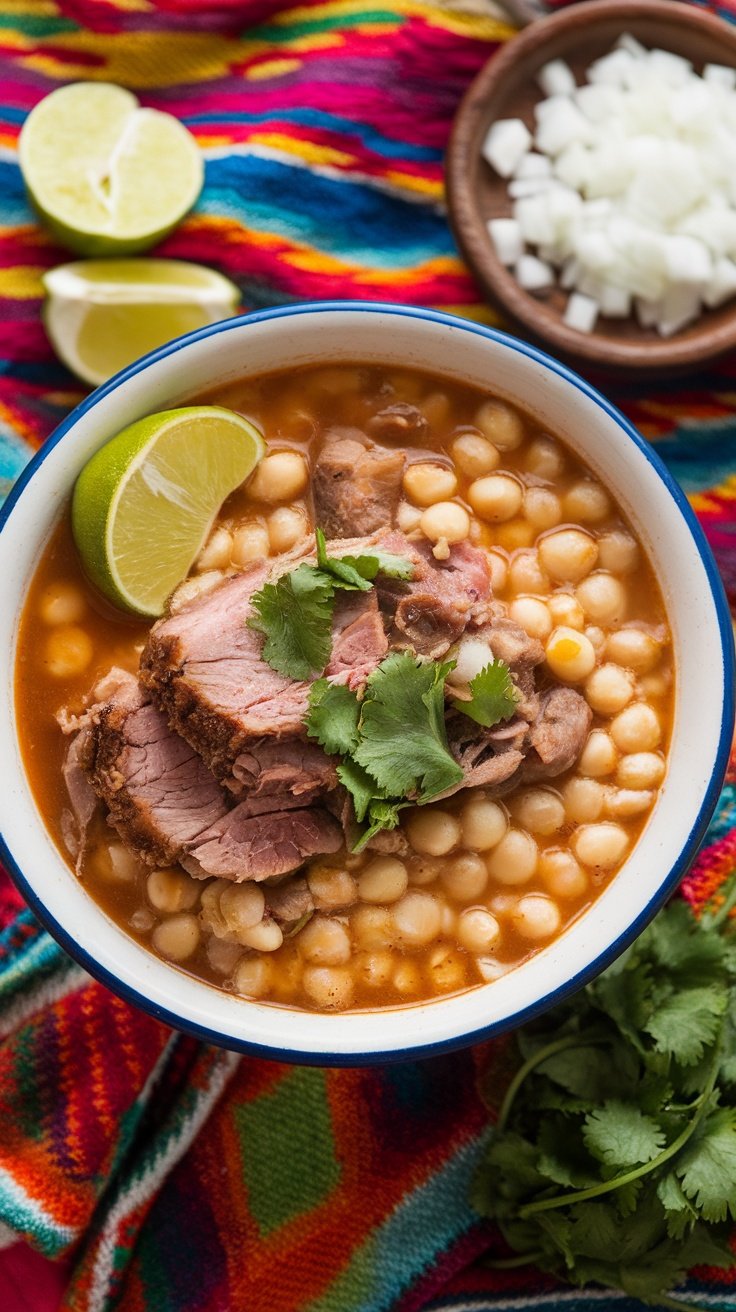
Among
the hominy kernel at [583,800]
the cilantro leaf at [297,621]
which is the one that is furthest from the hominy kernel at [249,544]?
the hominy kernel at [583,800]

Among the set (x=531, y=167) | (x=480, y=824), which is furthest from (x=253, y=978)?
(x=531, y=167)

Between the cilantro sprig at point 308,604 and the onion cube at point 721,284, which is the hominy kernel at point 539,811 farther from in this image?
the onion cube at point 721,284

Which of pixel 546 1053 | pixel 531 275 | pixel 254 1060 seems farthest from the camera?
pixel 531 275

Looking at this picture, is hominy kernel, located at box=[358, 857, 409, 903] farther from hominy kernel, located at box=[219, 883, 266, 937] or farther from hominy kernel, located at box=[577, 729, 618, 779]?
hominy kernel, located at box=[577, 729, 618, 779]

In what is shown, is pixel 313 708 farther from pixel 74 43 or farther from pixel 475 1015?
pixel 74 43

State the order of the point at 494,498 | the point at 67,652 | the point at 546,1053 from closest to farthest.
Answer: the point at 67,652, the point at 494,498, the point at 546,1053

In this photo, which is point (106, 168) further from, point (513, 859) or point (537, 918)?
point (537, 918)

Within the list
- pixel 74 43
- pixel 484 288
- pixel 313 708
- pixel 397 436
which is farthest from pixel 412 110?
pixel 313 708
